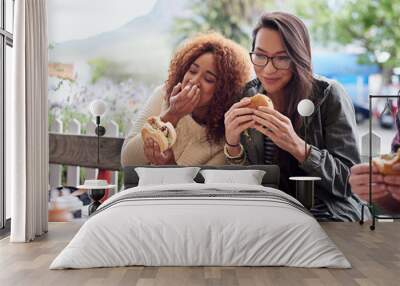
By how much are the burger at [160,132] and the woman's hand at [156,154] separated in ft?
0.13

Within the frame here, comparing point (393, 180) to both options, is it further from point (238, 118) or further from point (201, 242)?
point (201, 242)

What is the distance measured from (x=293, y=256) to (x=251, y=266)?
12.1 inches

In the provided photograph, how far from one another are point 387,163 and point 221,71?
2.10 m

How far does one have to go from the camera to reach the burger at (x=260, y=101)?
275 inches

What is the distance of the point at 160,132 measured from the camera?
7098 millimetres

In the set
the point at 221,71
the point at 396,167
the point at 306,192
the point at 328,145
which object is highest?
the point at 221,71

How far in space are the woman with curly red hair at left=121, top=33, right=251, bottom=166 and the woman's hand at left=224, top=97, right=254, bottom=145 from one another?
0.21ft

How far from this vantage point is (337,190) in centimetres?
703

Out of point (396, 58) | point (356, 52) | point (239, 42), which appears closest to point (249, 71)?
point (239, 42)

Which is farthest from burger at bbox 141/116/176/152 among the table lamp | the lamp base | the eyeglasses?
the lamp base

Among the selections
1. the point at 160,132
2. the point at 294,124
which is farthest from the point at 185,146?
the point at 294,124

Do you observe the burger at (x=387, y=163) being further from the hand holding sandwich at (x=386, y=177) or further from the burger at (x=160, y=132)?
the burger at (x=160, y=132)

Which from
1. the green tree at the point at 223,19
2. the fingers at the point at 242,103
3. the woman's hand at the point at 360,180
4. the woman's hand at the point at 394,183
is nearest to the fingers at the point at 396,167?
the woman's hand at the point at 394,183

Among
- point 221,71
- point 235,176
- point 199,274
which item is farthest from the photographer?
point 221,71
